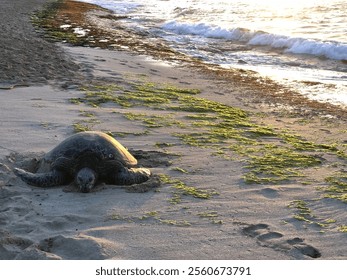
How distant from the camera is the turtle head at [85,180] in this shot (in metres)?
4.61

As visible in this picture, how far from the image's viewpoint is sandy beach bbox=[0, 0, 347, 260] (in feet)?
12.4

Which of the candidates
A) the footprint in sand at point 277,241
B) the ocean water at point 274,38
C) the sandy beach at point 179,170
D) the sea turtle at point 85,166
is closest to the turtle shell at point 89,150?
the sea turtle at point 85,166

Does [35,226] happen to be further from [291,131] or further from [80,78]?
[80,78]

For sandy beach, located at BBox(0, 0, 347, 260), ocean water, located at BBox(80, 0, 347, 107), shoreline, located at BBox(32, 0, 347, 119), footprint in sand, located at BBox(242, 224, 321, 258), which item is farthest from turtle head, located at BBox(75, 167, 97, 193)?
ocean water, located at BBox(80, 0, 347, 107)

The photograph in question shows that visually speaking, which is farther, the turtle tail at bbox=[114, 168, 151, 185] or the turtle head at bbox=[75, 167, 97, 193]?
the turtle tail at bbox=[114, 168, 151, 185]

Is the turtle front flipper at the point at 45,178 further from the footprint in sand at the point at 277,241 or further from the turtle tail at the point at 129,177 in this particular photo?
the footprint in sand at the point at 277,241

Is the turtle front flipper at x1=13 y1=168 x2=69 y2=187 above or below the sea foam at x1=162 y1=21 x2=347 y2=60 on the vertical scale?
below

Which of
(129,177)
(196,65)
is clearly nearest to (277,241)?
(129,177)

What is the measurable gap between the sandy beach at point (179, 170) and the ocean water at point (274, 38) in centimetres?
199

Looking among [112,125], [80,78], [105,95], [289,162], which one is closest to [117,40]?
[80,78]

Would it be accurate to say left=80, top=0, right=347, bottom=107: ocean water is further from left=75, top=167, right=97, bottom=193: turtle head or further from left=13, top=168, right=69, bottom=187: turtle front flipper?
left=13, top=168, right=69, bottom=187: turtle front flipper

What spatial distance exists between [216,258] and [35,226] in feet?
4.93

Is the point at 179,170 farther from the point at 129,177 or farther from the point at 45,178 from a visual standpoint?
the point at 45,178

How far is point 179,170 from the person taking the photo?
5344 mm
